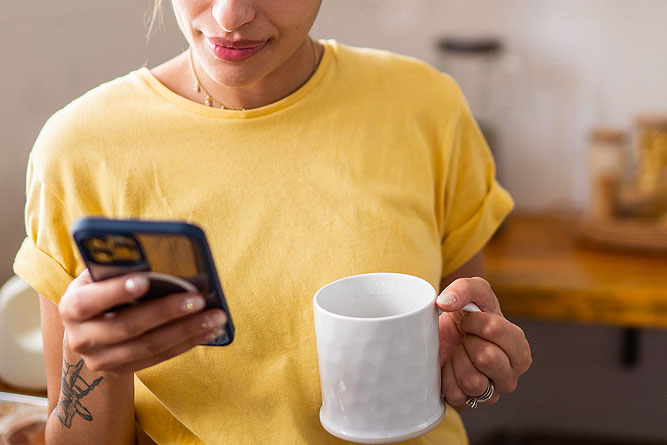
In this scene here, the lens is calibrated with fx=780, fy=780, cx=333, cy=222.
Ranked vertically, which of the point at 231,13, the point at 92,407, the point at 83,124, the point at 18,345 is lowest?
the point at 18,345

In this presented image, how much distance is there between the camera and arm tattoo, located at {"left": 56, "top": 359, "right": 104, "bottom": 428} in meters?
0.69

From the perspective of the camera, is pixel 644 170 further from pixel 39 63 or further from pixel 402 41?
pixel 39 63

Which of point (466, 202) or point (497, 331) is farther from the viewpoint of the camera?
point (466, 202)

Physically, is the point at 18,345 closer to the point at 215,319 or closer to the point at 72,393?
the point at 72,393

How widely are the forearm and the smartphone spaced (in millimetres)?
158

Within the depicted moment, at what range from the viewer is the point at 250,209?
759mm

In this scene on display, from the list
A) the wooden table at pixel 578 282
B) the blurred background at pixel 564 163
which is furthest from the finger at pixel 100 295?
the wooden table at pixel 578 282

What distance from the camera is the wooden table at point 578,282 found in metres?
1.39

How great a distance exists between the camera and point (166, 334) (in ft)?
1.84

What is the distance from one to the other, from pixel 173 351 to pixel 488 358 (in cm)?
26

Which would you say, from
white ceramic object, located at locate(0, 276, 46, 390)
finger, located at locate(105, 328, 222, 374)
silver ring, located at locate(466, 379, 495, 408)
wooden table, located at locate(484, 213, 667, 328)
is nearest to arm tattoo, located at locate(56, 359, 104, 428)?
finger, located at locate(105, 328, 222, 374)

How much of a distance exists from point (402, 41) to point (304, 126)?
3.37 ft

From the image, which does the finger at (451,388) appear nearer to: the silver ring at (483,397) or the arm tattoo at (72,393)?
the silver ring at (483,397)

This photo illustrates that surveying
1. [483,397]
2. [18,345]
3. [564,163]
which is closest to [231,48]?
[483,397]
